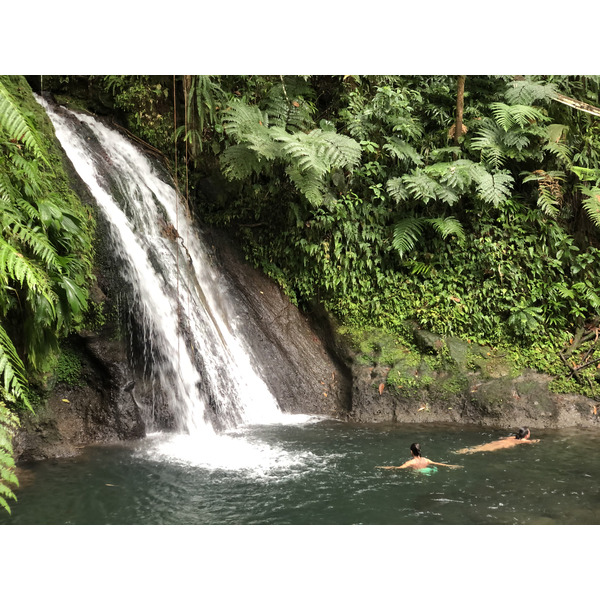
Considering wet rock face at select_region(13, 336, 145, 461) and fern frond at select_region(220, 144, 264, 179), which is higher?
fern frond at select_region(220, 144, 264, 179)

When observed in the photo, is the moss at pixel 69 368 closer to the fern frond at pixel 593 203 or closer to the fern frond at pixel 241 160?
the fern frond at pixel 241 160

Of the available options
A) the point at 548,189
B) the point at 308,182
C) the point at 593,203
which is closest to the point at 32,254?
the point at 308,182

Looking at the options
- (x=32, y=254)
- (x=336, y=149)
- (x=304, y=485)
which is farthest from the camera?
(x=336, y=149)

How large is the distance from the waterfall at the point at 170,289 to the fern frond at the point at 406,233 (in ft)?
6.75

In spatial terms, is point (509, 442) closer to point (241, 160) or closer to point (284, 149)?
point (284, 149)

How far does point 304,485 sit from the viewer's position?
4.01m

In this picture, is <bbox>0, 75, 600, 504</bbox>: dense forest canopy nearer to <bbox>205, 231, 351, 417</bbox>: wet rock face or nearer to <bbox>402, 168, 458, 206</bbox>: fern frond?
<bbox>402, 168, 458, 206</bbox>: fern frond

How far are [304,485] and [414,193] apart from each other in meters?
3.72

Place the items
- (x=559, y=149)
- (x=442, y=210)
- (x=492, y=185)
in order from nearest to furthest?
(x=492, y=185), (x=559, y=149), (x=442, y=210)

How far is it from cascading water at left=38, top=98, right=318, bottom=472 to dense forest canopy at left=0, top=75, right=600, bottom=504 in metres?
0.51

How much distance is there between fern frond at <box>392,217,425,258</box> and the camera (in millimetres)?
6129

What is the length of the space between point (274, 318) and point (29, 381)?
2.88m

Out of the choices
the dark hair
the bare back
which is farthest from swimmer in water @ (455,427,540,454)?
the dark hair
